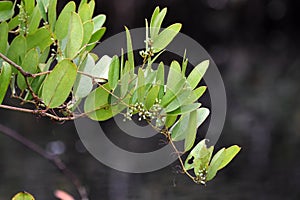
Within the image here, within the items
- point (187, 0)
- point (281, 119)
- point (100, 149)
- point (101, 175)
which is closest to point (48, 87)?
point (101, 175)

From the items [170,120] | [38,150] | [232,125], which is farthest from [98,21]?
[232,125]

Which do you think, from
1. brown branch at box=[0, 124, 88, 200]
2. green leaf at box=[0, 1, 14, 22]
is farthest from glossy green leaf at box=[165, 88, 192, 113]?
brown branch at box=[0, 124, 88, 200]

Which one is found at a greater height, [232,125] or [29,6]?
[29,6]

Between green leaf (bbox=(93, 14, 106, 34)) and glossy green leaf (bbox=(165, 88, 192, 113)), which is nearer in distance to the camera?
glossy green leaf (bbox=(165, 88, 192, 113))

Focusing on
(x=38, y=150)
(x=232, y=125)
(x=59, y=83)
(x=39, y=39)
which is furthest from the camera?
(x=232, y=125)

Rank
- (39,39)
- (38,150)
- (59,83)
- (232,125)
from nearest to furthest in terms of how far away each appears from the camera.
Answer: (59,83) → (39,39) → (38,150) → (232,125)

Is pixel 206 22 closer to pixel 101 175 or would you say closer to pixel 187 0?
pixel 187 0

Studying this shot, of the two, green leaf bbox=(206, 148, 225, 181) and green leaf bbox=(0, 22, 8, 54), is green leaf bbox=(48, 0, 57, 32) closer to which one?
green leaf bbox=(0, 22, 8, 54)

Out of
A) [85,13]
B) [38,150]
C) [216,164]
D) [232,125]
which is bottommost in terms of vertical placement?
[232,125]

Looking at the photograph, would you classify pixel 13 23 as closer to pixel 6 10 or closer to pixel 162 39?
pixel 6 10
